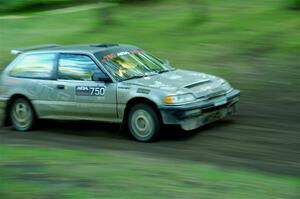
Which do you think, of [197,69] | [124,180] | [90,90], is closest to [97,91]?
[90,90]

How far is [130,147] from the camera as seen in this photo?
9516 millimetres

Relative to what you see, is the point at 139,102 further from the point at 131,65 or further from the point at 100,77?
the point at 131,65

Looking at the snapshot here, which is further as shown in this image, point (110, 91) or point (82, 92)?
point (82, 92)

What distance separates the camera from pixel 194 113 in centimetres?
953

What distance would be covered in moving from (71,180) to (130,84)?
383 cm

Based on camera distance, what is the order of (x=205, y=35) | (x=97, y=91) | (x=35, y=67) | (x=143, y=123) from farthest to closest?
(x=205, y=35)
(x=35, y=67)
(x=97, y=91)
(x=143, y=123)

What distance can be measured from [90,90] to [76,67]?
2.00ft

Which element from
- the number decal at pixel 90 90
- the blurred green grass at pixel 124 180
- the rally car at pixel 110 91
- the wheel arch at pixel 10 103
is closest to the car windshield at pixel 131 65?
the rally car at pixel 110 91

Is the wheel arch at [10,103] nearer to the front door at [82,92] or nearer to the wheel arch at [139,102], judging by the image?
the front door at [82,92]

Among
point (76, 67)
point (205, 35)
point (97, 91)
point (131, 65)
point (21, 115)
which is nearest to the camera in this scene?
point (97, 91)

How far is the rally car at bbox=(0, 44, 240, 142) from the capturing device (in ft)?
31.6

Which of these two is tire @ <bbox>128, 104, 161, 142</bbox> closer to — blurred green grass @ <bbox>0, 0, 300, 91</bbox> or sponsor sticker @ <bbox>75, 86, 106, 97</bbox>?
sponsor sticker @ <bbox>75, 86, 106, 97</bbox>

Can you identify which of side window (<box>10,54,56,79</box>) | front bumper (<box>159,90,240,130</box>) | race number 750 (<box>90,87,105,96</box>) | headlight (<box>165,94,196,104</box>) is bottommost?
front bumper (<box>159,90,240,130</box>)

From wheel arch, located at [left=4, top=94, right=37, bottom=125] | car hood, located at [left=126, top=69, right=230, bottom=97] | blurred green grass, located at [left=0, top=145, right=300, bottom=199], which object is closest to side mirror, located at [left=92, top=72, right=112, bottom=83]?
car hood, located at [left=126, top=69, right=230, bottom=97]
